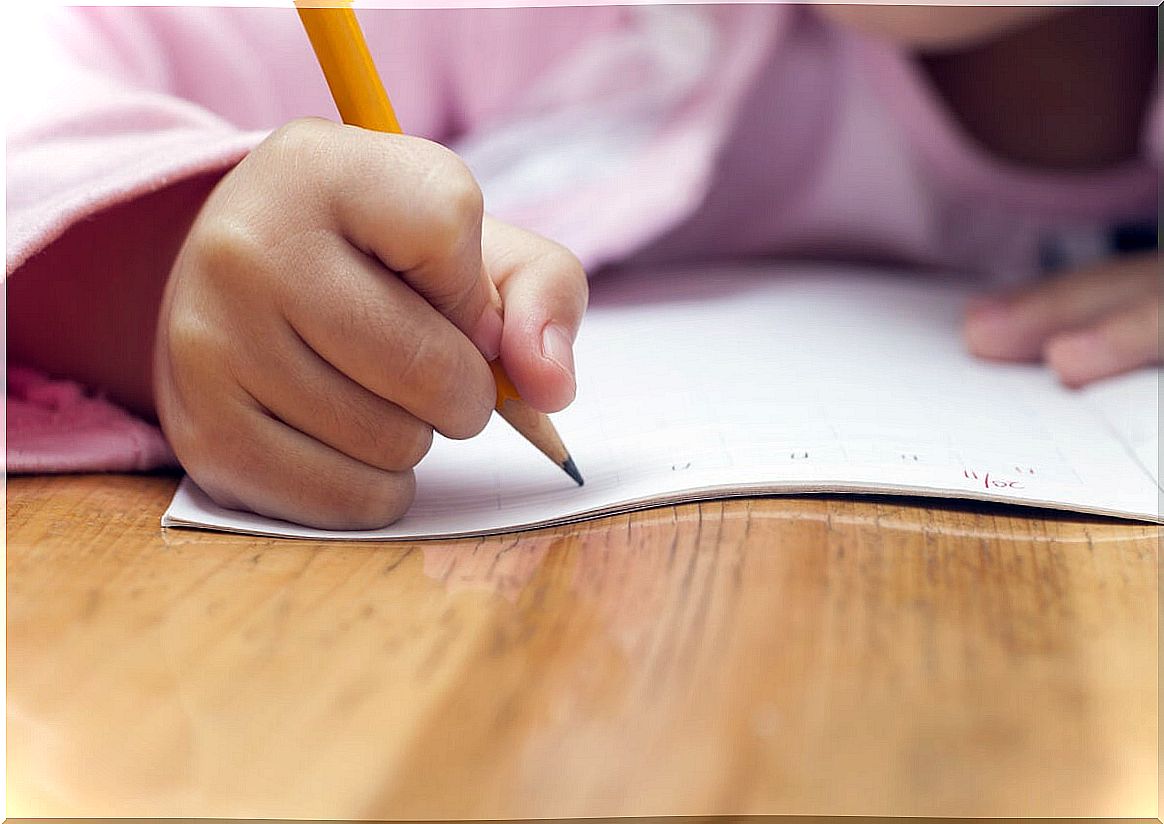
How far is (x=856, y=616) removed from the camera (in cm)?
22

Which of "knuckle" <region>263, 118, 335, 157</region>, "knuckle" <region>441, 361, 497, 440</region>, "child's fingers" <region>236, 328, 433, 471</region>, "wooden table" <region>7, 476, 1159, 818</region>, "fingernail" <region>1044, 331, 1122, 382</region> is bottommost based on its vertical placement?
"wooden table" <region>7, 476, 1159, 818</region>

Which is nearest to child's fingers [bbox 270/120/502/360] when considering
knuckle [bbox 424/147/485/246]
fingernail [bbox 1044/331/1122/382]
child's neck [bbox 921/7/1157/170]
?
knuckle [bbox 424/147/485/246]

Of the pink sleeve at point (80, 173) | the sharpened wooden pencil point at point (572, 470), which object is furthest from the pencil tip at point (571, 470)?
the pink sleeve at point (80, 173)

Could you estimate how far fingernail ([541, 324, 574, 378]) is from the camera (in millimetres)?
256

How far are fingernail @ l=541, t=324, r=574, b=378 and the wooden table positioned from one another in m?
0.04

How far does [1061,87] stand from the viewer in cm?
57

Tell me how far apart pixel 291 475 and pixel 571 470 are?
69 millimetres

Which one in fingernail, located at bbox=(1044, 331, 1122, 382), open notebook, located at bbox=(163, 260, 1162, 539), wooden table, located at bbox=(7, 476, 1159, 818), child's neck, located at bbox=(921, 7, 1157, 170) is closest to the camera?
wooden table, located at bbox=(7, 476, 1159, 818)

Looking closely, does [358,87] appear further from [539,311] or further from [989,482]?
[989,482]

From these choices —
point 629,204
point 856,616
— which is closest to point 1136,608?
point 856,616

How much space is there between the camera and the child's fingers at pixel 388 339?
0.24 metres

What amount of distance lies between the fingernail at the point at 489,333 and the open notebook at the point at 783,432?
41 mm

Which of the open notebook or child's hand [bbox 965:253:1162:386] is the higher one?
child's hand [bbox 965:253:1162:386]

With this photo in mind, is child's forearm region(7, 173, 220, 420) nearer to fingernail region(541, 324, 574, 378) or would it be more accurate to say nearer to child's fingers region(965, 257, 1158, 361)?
fingernail region(541, 324, 574, 378)
